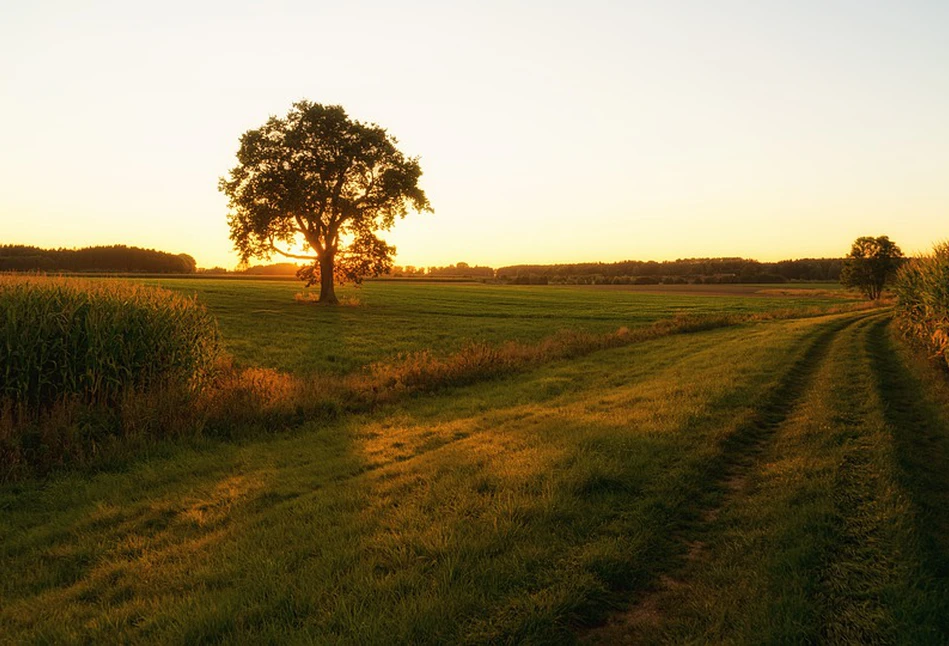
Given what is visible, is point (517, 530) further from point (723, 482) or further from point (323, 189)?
point (323, 189)

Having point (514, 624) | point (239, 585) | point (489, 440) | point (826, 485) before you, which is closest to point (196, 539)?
point (239, 585)

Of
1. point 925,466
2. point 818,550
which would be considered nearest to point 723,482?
point 818,550

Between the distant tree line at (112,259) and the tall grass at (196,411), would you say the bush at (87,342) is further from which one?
→ the distant tree line at (112,259)

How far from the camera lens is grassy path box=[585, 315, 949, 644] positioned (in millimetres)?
4480

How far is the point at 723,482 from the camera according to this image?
789 centimetres

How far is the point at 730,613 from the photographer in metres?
4.64

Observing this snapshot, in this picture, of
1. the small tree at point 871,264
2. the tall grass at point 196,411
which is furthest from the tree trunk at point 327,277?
the small tree at point 871,264

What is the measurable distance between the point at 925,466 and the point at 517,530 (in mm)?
7422

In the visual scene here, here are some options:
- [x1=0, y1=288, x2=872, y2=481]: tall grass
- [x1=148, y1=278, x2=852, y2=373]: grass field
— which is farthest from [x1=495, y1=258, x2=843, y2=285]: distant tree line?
[x1=0, y1=288, x2=872, y2=481]: tall grass

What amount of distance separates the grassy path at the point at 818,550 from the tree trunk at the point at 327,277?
4234 cm

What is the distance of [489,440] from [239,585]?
19.2 ft

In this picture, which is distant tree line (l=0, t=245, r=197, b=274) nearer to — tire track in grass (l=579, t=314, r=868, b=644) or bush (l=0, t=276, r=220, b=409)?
bush (l=0, t=276, r=220, b=409)

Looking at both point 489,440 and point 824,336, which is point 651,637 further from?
point 824,336

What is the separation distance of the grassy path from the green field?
28mm
